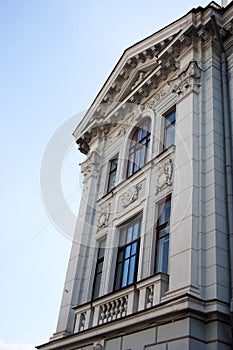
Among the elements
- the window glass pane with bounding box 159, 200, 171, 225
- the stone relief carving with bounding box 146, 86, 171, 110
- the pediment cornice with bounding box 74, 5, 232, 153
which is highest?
the pediment cornice with bounding box 74, 5, 232, 153

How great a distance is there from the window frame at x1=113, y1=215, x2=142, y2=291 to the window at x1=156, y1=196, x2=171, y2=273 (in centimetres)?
98

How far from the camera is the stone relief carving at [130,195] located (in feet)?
43.4

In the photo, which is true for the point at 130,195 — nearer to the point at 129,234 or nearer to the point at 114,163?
the point at 129,234

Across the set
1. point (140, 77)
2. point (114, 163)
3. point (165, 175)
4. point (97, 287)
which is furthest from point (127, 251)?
point (140, 77)

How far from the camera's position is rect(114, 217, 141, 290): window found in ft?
39.5

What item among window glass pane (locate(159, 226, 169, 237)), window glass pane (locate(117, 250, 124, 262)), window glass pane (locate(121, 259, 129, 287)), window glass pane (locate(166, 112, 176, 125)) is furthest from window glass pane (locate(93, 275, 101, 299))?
window glass pane (locate(166, 112, 176, 125))

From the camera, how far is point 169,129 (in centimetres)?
1365

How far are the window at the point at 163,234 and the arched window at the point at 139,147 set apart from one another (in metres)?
2.67

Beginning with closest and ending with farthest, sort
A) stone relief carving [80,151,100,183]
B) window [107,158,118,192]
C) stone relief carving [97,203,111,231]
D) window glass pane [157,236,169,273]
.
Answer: window glass pane [157,236,169,273] → stone relief carving [97,203,111,231] → window [107,158,118,192] → stone relief carving [80,151,100,183]

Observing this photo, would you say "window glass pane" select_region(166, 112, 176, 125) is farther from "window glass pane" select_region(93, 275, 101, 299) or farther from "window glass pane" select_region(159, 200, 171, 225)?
"window glass pane" select_region(93, 275, 101, 299)

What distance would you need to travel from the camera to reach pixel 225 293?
862 cm

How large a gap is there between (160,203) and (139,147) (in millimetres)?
3517

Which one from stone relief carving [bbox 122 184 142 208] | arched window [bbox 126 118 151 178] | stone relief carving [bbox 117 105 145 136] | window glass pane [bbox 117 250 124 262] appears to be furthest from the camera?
stone relief carving [bbox 117 105 145 136]

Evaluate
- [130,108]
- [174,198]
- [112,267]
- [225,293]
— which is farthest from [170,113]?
[225,293]
